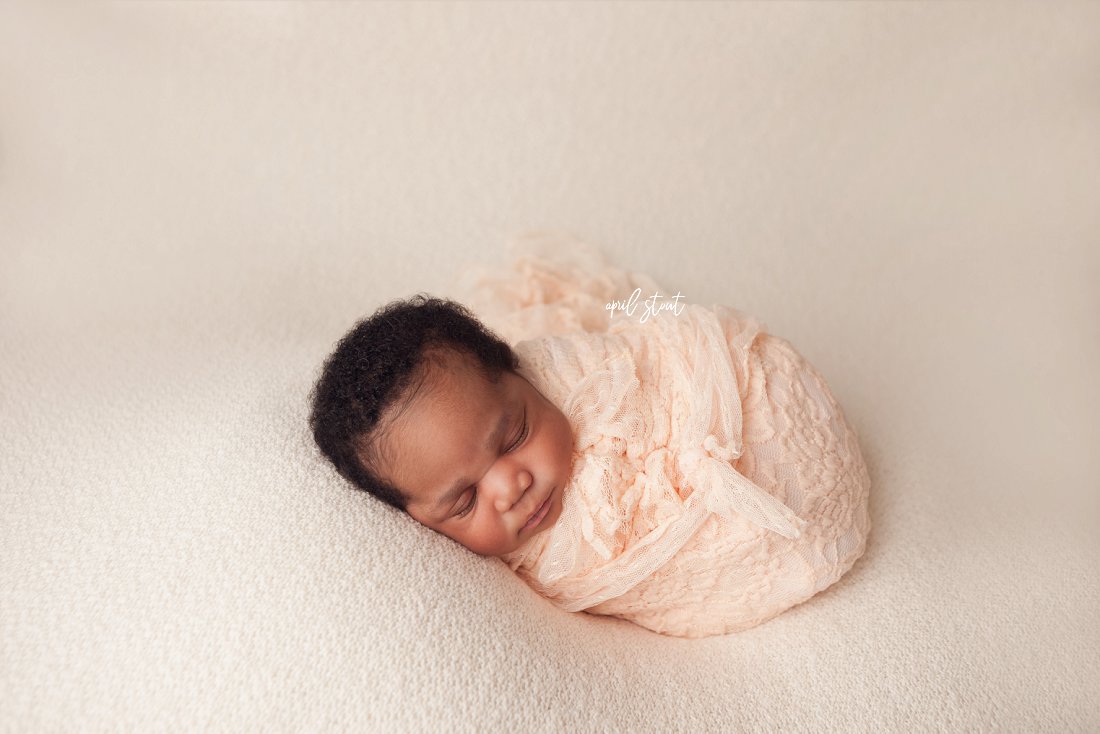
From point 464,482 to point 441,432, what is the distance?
7cm

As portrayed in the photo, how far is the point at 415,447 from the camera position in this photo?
3.29 feet

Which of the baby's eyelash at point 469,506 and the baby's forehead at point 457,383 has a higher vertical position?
the baby's forehead at point 457,383

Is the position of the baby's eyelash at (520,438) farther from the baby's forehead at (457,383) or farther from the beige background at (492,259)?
the beige background at (492,259)

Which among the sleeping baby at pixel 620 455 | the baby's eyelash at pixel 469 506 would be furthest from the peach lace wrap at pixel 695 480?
the baby's eyelash at pixel 469 506

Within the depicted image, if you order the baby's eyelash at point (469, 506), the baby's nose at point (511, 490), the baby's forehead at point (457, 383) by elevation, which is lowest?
the baby's eyelash at point (469, 506)

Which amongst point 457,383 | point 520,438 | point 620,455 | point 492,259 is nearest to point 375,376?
point 457,383

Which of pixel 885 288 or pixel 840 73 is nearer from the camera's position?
pixel 885 288

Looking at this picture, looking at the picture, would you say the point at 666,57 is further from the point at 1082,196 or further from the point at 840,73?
the point at 1082,196

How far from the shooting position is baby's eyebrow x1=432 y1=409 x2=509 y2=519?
1.02 m

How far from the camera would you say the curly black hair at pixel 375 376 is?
1012mm

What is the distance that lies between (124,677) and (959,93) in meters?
1.93

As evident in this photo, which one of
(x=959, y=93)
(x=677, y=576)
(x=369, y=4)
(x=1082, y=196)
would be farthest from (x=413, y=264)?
(x=1082, y=196)

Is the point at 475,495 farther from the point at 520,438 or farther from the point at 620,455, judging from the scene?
the point at 620,455

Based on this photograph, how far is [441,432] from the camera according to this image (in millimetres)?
1001
